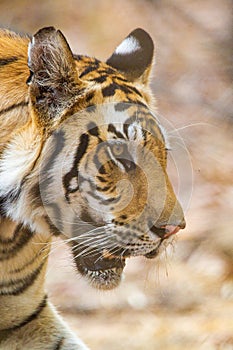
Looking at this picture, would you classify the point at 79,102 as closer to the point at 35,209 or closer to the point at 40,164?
the point at 40,164

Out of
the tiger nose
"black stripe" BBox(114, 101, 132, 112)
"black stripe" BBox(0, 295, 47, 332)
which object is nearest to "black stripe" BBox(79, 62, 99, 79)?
"black stripe" BBox(114, 101, 132, 112)

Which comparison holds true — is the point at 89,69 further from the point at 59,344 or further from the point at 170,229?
the point at 59,344

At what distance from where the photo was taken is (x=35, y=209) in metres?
1.64

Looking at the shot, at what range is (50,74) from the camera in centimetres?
143

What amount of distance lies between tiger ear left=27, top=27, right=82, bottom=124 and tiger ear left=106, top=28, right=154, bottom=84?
248mm

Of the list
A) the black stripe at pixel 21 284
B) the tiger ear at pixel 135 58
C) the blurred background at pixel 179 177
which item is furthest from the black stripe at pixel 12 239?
the tiger ear at pixel 135 58

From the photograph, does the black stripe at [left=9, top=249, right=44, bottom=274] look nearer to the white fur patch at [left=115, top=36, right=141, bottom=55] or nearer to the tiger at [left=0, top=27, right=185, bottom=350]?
the tiger at [left=0, top=27, right=185, bottom=350]

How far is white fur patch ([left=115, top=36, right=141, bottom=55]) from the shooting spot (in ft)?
5.67

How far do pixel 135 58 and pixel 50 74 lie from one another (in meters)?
0.36

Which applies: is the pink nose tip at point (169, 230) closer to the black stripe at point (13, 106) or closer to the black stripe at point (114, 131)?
the black stripe at point (114, 131)

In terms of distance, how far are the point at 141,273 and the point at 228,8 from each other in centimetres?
99

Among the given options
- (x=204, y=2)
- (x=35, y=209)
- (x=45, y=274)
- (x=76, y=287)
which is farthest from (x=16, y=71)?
(x=204, y=2)

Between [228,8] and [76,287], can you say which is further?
[228,8]

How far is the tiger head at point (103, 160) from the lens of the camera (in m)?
1.49
